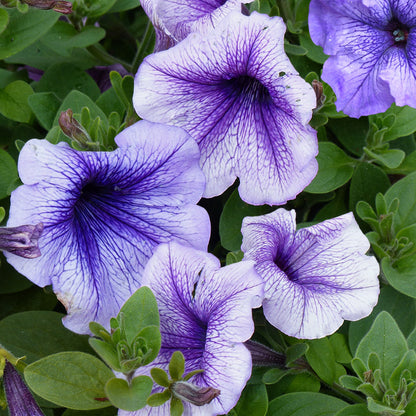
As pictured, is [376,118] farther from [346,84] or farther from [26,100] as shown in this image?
[26,100]

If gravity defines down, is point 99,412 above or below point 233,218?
below

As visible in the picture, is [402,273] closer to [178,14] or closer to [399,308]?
[399,308]

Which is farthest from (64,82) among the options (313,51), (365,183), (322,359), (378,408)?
(378,408)

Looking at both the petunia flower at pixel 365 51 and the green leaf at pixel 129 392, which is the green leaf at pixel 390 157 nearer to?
the petunia flower at pixel 365 51

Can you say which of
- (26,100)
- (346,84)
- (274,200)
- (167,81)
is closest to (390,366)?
(274,200)

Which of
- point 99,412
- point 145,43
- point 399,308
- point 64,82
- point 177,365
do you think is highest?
point 145,43

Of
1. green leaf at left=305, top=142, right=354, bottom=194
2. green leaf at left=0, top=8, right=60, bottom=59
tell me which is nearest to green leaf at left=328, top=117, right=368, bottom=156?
green leaf at left=305, top=142, right=354, bottom=194

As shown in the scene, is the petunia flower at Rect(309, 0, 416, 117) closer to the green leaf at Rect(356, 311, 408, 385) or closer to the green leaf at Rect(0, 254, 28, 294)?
the green leaf at Rect(356, 311, 408, 385)
